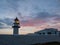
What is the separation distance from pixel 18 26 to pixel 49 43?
22.2ft

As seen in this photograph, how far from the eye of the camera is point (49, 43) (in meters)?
16.5

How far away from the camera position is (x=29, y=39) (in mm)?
16375

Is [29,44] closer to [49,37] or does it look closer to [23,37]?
[23,37]

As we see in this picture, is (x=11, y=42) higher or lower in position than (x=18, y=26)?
lower

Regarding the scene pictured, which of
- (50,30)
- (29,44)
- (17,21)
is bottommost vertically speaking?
(29,44)

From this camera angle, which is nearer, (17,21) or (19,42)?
(19,42)

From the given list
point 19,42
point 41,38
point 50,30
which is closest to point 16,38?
point 19,42

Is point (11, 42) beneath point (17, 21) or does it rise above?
beneath

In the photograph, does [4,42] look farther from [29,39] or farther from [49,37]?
[49,37]

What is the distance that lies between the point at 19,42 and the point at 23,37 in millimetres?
680

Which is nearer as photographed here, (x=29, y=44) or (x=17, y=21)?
(x=29, y=44)

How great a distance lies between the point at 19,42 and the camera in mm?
16156

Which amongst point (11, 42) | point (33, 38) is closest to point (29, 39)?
point (33, 38)

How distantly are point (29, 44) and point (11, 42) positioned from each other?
1.93 meters
